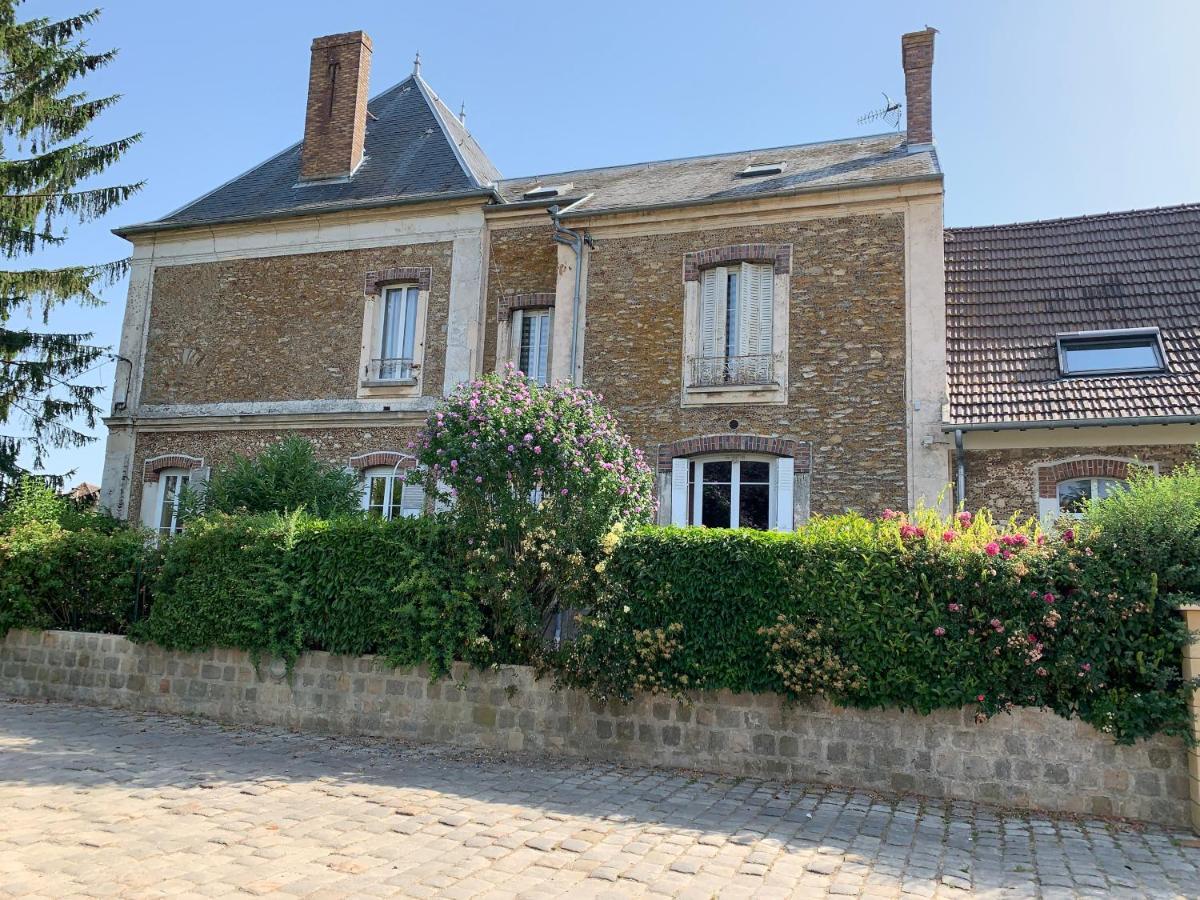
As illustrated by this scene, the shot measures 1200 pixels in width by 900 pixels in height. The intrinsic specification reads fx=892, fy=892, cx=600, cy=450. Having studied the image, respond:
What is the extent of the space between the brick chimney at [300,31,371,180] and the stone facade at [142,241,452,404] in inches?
83.1

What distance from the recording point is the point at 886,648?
22.2 feet

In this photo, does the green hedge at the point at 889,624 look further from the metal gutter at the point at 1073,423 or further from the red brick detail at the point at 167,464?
the red brick detail at the point at 167,464

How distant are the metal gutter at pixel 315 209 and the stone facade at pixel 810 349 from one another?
8.26ft

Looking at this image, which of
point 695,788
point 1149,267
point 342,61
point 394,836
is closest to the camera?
point 394,836

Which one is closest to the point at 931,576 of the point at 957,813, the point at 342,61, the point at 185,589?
the point at 957,813

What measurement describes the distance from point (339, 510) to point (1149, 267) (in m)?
12.1

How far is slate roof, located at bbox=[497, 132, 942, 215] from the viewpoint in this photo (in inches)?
503

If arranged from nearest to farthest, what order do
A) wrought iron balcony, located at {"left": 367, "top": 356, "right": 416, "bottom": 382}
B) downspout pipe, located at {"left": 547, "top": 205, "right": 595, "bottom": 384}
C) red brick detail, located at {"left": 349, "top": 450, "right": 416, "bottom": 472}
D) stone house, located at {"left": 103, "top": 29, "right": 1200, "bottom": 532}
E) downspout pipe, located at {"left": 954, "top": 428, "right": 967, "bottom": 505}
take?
downspout pipe, located at {"left": 954, "top": 428, "right": 967, "bottom": 505} < stone house, located at {"left": 103, "top": 29, "right": 1200, "bottom": 532} < downspout pipe, located at {"left": 547, "top": 205, "right": 595, "bottom": 384} < red brick detail, located at {"left": 349, "top": 450, "right": 416, "bottom": 472} < wrought iron balcony, located at {"left": 367, "top": 356, "right": 416, "bottom": 382}

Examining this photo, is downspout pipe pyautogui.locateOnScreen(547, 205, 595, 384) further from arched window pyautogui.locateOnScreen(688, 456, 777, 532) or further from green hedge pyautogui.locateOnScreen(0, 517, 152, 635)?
green hedge pyautogui.locateOnScreen(0, 517, 152, 635)

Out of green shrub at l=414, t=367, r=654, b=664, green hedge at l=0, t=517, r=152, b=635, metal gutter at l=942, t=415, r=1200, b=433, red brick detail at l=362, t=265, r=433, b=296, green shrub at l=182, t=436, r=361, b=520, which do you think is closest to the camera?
green shrub at l=414, t=367, r=654, b=664

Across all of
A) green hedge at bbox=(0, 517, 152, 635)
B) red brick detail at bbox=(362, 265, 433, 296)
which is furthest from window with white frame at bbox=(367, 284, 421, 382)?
green hedge at bbox=(0, 517, 152, 635)

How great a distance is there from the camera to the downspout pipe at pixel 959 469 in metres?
11.2

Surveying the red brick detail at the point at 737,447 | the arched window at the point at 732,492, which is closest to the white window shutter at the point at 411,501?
the red brick detail at the point at 737,447

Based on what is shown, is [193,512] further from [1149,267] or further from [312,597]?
[1149,267]
